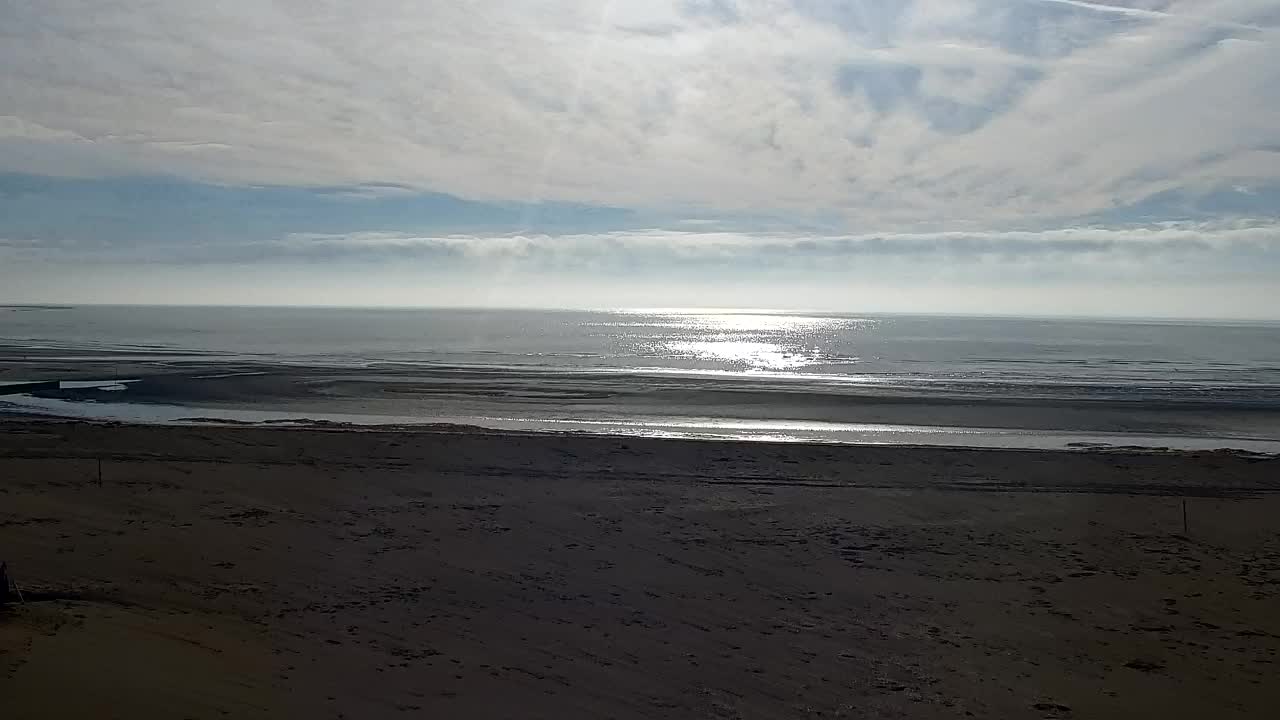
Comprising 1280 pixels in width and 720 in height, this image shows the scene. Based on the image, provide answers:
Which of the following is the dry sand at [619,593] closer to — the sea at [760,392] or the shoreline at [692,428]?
the shoreline at [692,428]

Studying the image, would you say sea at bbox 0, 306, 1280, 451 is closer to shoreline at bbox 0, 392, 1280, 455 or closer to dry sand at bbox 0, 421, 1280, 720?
shoreline at bbox 0, 392, 1280, 455

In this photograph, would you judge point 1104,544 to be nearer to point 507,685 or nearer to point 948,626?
point 948,626

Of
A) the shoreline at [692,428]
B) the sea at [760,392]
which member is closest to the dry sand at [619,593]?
the shoreline at [692,428]

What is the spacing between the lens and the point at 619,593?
10.4 meters

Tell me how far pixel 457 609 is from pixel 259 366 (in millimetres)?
47253

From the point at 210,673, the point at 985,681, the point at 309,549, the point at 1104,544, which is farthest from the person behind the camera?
the point at 1104,544

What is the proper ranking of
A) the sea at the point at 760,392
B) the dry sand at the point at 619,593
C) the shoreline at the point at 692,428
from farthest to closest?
1. the sea at the point at 760,392
2. the shoreline at the point at 692,428
3. the dry sand at the point at 619,593

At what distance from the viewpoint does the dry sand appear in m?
7.46

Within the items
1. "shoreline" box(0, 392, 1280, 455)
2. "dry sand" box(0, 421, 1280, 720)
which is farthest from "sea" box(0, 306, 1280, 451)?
"dry sand" box(0, 421, 1280, 720)

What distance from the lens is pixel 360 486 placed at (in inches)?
643

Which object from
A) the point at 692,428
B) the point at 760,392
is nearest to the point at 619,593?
the point at 692,428

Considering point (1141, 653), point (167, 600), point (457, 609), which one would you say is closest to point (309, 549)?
point (167, 600)

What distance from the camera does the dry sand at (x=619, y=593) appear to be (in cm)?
746

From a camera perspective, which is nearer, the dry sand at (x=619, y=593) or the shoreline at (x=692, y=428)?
the dry sand at (x=619, y=593)
